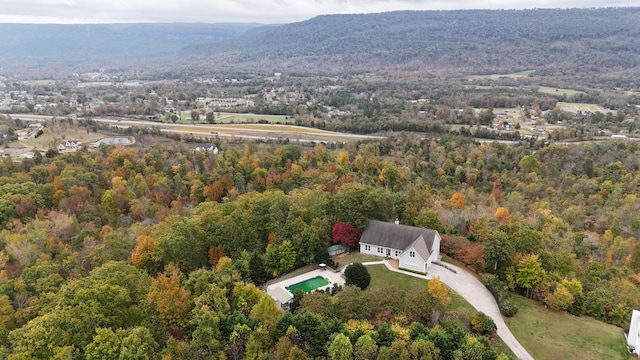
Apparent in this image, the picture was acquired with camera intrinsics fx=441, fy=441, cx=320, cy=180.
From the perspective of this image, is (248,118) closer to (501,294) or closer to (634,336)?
(501,294)

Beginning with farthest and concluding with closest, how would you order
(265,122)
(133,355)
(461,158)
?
(265,122) → (461,158) → (133,355)

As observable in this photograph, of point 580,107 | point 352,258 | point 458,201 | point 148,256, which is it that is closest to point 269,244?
point 352,258

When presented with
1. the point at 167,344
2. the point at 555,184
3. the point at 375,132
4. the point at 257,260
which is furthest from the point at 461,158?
the point at 167,344

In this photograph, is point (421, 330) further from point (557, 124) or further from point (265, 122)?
point (557, 124)

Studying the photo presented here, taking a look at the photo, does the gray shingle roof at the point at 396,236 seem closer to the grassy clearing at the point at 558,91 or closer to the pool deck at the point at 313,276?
the pool deck at the point at 313,276

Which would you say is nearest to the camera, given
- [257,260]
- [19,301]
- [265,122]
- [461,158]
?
[19,301]

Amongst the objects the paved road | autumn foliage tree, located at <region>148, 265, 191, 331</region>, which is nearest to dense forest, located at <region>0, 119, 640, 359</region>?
autumn foliage tree, located at <region>148, 265, 191, 331</region>
